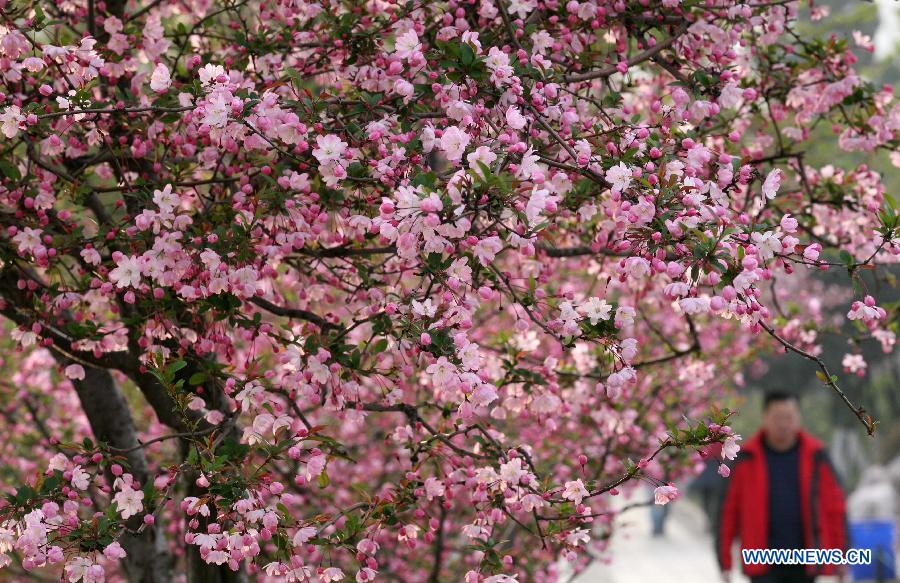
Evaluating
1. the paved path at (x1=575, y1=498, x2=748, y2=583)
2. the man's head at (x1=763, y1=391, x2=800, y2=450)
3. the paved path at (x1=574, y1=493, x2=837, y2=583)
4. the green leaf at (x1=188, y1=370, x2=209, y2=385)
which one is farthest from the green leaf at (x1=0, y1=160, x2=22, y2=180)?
the paved path at (x1=575, y1=498, x2=748, y2=583)

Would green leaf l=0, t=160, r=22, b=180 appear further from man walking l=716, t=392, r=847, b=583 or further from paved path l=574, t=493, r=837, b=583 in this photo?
paved path l=574, t=493, r=837, b=583

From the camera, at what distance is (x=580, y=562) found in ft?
21.1

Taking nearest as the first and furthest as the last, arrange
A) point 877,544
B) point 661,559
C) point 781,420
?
point 781,420
point 877,544
point 661,559

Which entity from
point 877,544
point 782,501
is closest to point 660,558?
point 877,544

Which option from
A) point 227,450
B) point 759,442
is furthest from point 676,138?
point 759,442

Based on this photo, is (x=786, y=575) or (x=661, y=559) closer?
(x=786, y=575)

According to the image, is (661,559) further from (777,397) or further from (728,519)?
(777,397)

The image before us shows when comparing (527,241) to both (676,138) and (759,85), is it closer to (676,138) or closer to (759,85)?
(676,138)

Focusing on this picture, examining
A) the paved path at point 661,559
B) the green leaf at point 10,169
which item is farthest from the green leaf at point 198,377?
the paved path at point 661,559

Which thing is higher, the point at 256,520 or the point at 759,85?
the point at 759,85

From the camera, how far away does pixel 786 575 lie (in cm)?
539

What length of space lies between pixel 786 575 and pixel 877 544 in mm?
4686

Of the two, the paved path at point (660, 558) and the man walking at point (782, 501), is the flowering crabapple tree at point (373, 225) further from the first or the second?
the paved path at point (660, 558)

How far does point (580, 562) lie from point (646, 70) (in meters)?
3.36
